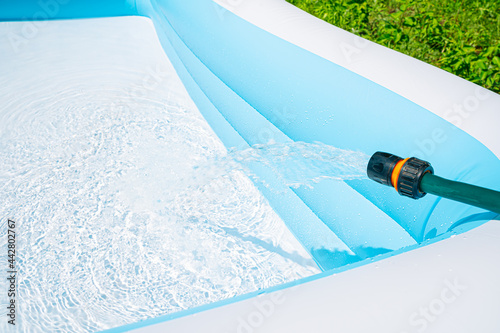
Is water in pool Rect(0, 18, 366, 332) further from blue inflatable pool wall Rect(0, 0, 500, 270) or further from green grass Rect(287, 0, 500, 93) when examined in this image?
green grass Rect(287, 0, 500, 93)

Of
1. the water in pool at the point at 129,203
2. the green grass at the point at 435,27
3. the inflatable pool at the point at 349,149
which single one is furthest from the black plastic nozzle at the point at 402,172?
the green grass at the point at 435,27

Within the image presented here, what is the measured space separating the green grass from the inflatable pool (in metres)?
0.56

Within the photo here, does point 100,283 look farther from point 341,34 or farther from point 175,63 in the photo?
point 175,63

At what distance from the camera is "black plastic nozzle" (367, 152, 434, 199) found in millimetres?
847

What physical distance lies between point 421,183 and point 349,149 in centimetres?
61

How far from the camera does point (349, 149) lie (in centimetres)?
145

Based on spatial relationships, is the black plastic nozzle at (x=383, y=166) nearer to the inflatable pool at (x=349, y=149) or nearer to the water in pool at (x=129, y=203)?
the inflatable pool at (x=349, y=149)

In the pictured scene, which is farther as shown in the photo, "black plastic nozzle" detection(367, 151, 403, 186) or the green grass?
the green grass

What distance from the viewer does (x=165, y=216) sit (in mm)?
1539

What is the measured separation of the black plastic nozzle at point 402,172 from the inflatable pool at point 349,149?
0.11m

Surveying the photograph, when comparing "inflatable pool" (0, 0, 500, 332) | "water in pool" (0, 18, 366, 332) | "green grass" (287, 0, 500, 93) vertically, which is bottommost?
"water in pool" (0, 18, 366, 332)

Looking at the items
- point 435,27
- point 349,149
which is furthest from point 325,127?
point 435,27

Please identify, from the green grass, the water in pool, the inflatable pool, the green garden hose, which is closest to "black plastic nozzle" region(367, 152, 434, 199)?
the green garden hose

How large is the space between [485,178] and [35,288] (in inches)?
48.6
